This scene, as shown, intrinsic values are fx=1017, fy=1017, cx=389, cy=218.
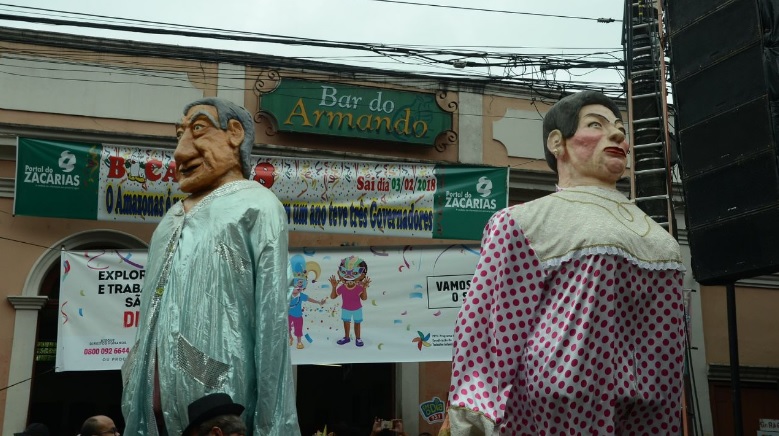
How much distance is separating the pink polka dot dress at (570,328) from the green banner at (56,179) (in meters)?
7.99

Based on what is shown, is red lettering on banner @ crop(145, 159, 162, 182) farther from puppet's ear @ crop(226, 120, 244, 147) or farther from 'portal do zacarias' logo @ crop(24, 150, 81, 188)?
puppet's ear @ crop(226, 120, 244, 147)

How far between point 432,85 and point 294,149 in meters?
2.12

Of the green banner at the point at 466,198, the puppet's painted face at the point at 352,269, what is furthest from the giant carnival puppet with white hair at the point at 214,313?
the green banner at the point at 466,198

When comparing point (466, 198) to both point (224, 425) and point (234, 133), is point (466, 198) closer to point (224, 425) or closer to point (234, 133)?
point (234, 133)

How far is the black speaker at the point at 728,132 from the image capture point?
24.4 feet

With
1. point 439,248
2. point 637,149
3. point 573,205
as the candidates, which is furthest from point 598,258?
point 439,248

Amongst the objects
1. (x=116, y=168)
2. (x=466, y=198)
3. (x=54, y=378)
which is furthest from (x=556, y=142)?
(x=54, y=378)

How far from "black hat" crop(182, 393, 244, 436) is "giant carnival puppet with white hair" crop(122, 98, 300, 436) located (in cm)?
13

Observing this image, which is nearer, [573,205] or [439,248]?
[573,205]

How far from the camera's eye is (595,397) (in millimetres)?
3270

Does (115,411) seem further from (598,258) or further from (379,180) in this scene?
(598,258)

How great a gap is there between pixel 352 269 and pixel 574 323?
24.4 ft

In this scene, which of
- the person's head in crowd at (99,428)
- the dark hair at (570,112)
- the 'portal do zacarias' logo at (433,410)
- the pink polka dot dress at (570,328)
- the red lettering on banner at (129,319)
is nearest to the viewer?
the pink polka dot dress at (570,328)

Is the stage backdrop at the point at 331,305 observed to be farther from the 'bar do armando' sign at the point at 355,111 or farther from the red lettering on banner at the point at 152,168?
the 'bar do armando' sign at the point at 355,111
